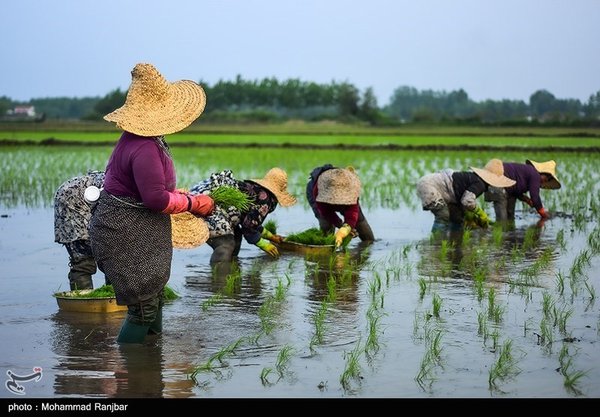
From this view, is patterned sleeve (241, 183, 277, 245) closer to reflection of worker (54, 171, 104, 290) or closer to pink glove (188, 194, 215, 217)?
reflection of worker (54, 171, 104, 290)

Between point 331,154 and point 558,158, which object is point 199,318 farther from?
point 331,154

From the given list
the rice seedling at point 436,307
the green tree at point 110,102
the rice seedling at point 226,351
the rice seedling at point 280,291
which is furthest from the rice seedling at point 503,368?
the green tree at point 110,102

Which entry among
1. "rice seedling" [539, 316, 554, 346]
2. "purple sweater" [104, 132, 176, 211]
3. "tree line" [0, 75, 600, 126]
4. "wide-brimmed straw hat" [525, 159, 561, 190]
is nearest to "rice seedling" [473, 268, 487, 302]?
"rice seedling" [539, 316, 554, 346]

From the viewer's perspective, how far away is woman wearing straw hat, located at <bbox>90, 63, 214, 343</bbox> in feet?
15.6

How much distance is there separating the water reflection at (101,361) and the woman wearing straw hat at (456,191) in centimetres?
490

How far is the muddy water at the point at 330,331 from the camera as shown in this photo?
14.9 ft

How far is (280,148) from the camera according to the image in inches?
1014

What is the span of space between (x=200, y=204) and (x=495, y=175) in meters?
5.90

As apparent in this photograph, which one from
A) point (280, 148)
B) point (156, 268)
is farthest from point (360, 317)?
point (280, 148)

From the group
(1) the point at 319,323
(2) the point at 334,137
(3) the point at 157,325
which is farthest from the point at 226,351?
(2) the point at 334,137

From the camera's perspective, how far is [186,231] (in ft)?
21.2

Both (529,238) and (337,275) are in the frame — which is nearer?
(337,275)

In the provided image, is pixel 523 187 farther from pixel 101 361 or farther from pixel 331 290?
pixel 101 361

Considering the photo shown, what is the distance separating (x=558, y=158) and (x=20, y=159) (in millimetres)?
11098
